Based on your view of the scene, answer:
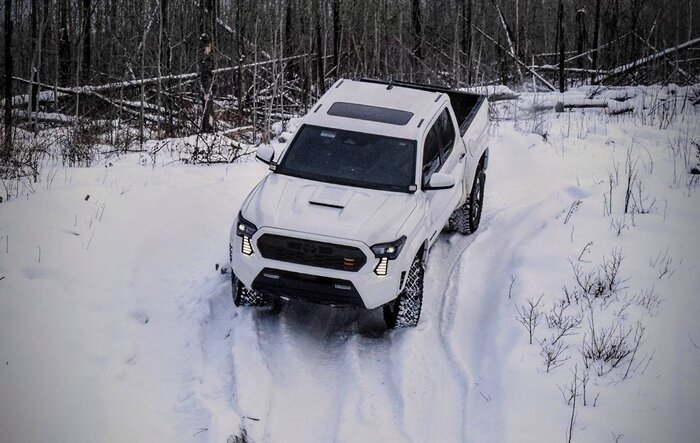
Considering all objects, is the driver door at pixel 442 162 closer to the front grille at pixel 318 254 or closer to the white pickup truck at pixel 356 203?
the white pickup truck at pixel 356 203

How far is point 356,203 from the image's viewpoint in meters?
6.39

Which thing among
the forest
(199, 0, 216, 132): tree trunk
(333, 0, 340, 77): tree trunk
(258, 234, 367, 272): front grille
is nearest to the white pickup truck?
(258, 234, 367, 272): front grille

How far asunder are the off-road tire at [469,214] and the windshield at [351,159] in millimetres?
1771

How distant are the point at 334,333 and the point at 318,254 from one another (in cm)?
105

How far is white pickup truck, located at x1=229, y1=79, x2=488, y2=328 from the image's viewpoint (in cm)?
596

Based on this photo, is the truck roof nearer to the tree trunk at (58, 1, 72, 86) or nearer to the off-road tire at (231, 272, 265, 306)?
the off-road tire at (231, 272, 265, 306)

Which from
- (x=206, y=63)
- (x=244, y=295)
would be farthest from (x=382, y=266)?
(x=206, y=63)

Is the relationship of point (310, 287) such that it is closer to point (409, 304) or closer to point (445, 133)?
point (409, 304)

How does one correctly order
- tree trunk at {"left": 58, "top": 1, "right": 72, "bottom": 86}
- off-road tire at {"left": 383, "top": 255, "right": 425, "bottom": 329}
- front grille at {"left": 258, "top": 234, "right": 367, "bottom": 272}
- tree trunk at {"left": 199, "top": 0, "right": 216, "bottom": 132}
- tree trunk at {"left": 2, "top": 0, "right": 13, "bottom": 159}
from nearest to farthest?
front grille at {"left": 258, "top": 234, "right": 367, "bottom": 272}
off-road tire at {"left": 383, "top": 255, "right": 425, "bottom": 329}
tree trunk at {"left": 2, "top": 0, "right": 13, "bottom": 159}
tree trunk at {"left": 199, "top": 0, "right": 216, "bottom": 132}
tree trunk at {"left": 58, "top": 1, "right": 72, "bottom": 86}

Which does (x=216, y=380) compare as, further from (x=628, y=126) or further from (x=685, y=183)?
(x=628, y=126)

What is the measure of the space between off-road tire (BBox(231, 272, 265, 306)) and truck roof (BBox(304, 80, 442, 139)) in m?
1.93

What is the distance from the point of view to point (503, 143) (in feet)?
40.6

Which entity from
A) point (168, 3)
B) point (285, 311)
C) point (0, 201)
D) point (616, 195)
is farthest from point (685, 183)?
point (168, 3)

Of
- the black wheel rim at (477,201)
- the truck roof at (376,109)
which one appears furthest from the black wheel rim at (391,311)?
the black wheel rim at (477,201)
